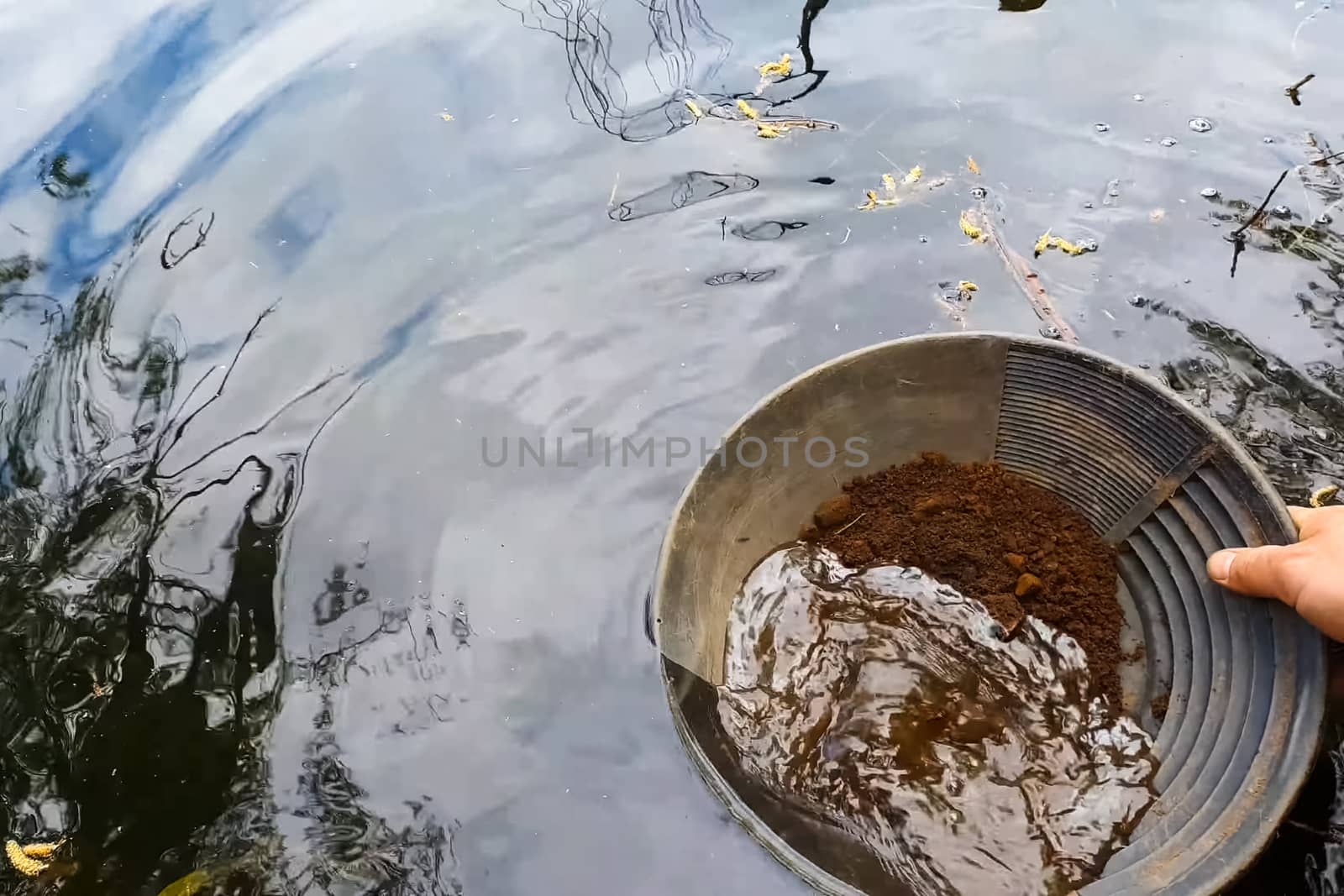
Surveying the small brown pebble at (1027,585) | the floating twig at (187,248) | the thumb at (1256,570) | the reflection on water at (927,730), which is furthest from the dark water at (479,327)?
the small brown pebble at (1027,585)

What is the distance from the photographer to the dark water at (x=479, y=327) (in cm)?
194

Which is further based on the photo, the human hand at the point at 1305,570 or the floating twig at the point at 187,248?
the floating twig at the point at 187,248

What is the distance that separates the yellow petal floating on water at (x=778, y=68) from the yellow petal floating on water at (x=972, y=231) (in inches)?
38.3

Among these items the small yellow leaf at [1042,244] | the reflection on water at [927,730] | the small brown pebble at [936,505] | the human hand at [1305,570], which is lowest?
the reflection on water at [927,730]

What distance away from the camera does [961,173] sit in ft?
8.96

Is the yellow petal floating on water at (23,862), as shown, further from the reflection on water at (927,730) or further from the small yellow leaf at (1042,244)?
the small yellow leaf at (1042,244)

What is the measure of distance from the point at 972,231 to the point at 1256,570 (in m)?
1.48

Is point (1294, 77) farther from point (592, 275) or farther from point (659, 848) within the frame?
point (659, 848)

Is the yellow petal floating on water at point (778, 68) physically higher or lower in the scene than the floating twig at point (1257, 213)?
higher

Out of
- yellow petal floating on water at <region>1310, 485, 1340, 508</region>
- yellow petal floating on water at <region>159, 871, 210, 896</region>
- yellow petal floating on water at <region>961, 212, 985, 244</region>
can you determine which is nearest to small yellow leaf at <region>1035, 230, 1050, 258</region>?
yellow petal floating on water at <region>961, 212, 985, 244</region>

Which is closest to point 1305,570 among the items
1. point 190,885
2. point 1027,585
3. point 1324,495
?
point 1027,585

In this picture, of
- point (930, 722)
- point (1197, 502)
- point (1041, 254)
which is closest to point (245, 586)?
point (930, 722)

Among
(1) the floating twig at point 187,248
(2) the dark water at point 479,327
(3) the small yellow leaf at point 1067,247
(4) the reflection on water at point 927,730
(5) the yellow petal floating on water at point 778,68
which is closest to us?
(4) the reflection on water at point 927,730

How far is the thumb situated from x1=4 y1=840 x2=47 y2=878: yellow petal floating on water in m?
2.73
